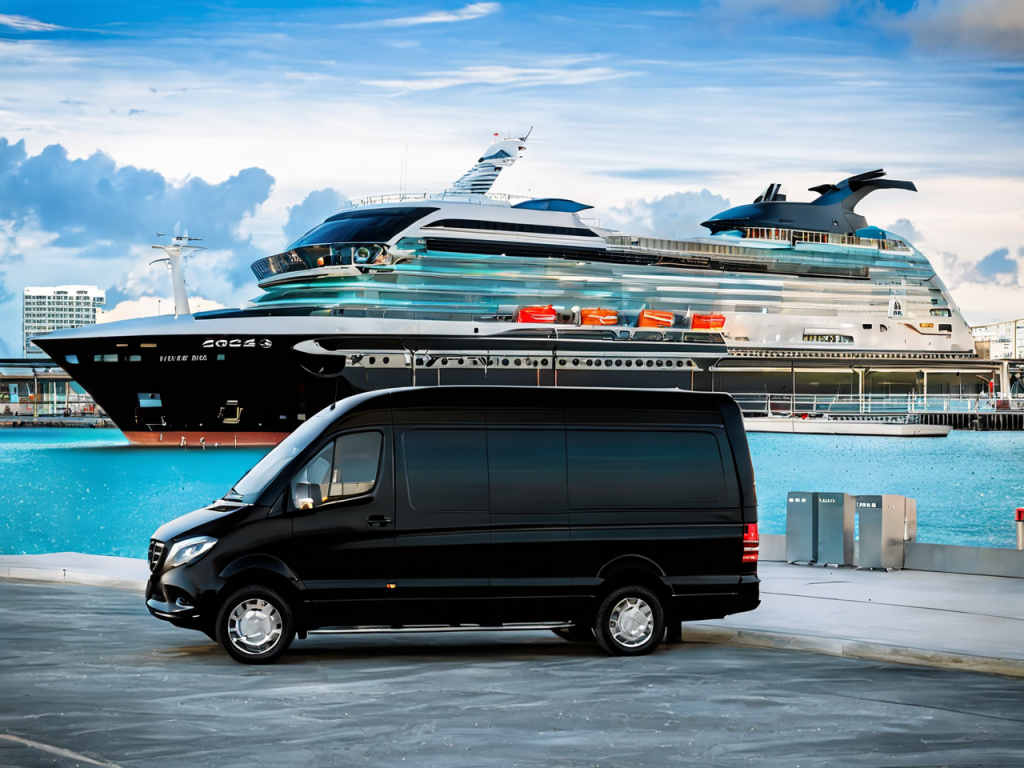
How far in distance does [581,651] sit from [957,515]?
3092cm

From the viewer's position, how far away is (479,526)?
420 inches

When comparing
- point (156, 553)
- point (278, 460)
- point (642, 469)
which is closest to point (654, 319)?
point (642, 469)

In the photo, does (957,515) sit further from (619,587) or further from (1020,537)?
(619,587)

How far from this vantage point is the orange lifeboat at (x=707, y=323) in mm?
70750

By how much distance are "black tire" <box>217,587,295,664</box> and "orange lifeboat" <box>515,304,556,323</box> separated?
52492mm

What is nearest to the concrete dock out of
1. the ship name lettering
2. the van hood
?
the van hood

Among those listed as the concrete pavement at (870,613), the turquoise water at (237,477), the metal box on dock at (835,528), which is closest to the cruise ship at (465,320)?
the turquoise water at (237,477)

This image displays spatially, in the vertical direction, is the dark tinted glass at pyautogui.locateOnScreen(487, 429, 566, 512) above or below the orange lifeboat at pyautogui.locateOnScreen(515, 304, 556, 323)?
below

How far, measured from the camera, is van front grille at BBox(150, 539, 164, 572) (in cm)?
1049

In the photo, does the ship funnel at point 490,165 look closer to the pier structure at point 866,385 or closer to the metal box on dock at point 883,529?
the pier structure at point 866,385

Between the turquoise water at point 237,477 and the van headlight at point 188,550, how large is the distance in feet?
60.3

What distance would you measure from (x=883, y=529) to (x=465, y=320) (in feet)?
159

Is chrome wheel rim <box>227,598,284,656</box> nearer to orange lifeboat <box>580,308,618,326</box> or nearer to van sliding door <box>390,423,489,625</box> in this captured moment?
van sliding door <box>390,423,489,625</box>

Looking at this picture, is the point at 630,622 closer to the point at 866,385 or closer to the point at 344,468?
the point at 344,468
